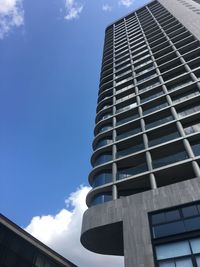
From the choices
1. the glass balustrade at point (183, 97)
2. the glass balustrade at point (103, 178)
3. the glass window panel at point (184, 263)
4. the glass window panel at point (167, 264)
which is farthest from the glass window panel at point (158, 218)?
the glass balustrade at point (183, 97)

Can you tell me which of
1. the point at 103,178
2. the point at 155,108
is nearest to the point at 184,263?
the point at 103,178

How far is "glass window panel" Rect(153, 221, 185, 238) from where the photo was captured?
1663 centimetres

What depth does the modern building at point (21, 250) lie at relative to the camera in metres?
16.8

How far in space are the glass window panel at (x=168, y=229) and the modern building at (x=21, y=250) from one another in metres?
9.57

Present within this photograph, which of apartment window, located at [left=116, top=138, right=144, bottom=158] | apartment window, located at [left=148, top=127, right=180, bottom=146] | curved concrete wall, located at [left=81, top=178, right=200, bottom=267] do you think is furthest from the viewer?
apartment window, located at [left=148, top=127, right=180, bottom=146]

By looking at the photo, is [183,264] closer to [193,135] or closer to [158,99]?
[193,135]

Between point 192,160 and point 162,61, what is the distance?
2401 centimetres

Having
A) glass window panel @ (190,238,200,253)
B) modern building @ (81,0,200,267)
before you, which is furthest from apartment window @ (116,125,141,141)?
glass window panel @ (190,238,200,253)

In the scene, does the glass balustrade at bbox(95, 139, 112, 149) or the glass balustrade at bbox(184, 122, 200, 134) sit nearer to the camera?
the glass balustrade at bbox(184, 122, 200, 134)

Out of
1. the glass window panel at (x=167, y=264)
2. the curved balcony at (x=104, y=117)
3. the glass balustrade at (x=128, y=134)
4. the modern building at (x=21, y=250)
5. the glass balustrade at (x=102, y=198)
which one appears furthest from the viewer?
the curved balcony at (x=104, y=117)

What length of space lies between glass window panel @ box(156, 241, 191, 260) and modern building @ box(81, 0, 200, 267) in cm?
6

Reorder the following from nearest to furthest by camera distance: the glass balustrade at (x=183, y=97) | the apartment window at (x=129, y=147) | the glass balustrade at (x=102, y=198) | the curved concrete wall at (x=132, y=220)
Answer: the curved concrete wall at (x=132, y=220), the glass balustrade at (x=102, y=198), the apartment window at (x=129, y=147), the glass balustrade at (x=183, y=97)

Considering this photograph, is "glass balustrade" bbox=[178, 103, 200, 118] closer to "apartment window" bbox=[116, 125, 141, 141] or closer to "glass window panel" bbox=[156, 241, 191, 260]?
"apartment window" bbox=[116, 125, 141, 141]

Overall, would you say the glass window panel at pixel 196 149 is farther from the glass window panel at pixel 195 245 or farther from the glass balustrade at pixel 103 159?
the glass balustrade at pixel 103 159
